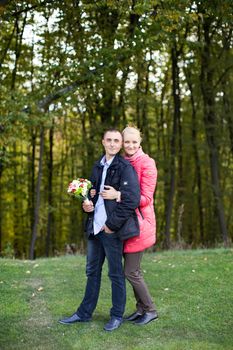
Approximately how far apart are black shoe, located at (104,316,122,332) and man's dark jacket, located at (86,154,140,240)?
97 centimetres

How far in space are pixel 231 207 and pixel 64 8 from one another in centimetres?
1280

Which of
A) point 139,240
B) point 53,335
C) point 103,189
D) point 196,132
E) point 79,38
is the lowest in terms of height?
point 53,335

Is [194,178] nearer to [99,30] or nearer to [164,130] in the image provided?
[164,130]

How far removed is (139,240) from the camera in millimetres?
5320

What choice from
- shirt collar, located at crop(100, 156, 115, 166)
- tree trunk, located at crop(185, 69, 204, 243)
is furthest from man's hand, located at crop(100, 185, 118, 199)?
tree trunk, located at crop(185, 69, 204, 243)

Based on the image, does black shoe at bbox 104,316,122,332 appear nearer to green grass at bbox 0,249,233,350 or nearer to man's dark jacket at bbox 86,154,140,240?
green grass at bbox 0,249,233,350

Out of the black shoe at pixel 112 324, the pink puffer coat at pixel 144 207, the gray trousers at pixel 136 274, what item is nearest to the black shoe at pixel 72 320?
the black shoe at pixel 112 324

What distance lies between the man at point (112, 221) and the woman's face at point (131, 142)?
0.10 meters

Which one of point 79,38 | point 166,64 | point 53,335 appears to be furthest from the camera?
point 166,64

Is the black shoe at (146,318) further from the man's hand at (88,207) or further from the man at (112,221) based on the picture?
the man's hand at (88,207)

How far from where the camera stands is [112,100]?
682 inches

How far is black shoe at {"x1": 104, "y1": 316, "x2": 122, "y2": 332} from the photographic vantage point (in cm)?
537

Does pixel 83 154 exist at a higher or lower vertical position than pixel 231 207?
higher

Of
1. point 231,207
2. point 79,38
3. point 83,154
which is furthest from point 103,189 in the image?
point 231,207
